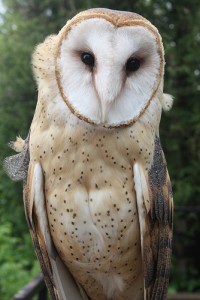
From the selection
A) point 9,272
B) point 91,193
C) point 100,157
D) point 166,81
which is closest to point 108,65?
point 100,157

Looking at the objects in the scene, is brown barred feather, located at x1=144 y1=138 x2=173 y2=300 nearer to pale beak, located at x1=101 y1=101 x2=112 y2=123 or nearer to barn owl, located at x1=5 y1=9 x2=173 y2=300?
barn owl, located at x1=5 y1=9 x2=173 y2=300

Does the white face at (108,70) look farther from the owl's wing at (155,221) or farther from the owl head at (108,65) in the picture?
the owl's wing at (155,221)

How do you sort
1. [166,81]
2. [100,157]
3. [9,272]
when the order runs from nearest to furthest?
Result: [100,157]
[9,272]
[166,81]

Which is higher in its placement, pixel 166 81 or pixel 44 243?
pixel 166 81

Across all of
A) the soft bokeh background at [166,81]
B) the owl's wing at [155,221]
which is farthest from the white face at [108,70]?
the soft bokeh background at [166,81]

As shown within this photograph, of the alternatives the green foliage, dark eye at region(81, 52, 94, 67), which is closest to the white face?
dark eye at region(81, 52, 94, 67)

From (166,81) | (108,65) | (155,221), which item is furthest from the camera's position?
(166,81)

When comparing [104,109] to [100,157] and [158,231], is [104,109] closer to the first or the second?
[100,157]

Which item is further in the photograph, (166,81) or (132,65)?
(166,81)
